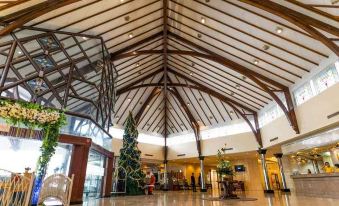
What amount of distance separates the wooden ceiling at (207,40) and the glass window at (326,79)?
504 mm

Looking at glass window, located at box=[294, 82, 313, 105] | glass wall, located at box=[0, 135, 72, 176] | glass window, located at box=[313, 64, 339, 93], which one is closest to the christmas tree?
glass wall, located at box=[0, 135, 72, 176]

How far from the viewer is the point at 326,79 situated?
8.73 m

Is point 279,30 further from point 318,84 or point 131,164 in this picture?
point 131,164

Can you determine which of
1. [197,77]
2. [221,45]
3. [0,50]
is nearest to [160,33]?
[221,45]

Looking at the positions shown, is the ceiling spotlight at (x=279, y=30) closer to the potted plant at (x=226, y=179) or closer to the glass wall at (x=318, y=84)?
the glass wall at (x=318, y=84)

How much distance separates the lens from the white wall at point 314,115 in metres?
8.21

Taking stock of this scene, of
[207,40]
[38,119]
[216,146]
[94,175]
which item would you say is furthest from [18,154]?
[216,146]

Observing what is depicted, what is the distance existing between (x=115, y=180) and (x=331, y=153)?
12.2 m

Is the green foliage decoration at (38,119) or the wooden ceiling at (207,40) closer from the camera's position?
the green foliage decoration at (38,119)

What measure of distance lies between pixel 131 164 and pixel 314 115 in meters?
9.67

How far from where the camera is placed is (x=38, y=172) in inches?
220

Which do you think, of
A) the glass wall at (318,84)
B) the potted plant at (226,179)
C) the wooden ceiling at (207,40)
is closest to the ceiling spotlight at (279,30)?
the wooden ceiling at (207,40)

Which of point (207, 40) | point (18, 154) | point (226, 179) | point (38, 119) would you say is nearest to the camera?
point (38, 119)

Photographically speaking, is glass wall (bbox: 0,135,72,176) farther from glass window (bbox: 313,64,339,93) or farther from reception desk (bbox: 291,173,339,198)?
glass window (bbox: 313,64,339,93)
